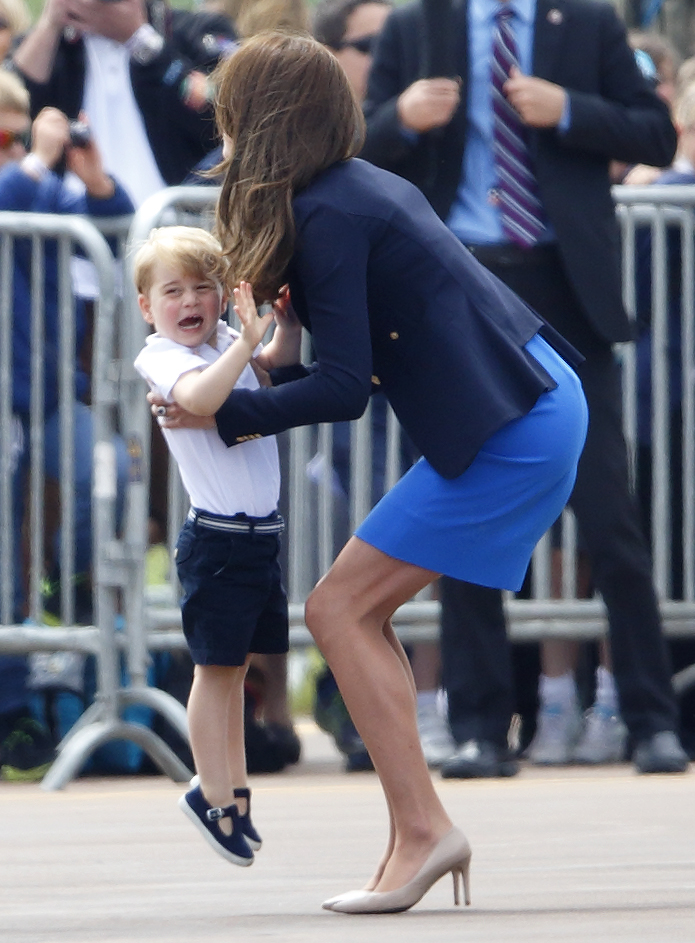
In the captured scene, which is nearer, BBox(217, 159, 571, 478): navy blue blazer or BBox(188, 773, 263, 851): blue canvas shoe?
BBox(217, 159, 571, 478): navy blue blazer

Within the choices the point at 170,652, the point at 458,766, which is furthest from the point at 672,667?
the point at 170,652

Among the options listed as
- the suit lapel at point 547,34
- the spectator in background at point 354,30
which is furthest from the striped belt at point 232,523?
the spectator in background at point 354,30

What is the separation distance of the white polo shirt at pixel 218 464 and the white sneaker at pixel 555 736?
2227 millimetres

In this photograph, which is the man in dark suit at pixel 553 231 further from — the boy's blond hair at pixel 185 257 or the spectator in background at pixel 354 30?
the boy's blond hair at pixel 185 257

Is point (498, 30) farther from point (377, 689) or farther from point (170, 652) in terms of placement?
point (377, 689)

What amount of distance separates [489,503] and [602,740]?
8.06 ft

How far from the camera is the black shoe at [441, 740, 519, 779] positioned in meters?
5.64

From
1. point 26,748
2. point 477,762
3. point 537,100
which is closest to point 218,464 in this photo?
point 477,762

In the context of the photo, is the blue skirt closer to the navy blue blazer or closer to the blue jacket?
the navy blue blazer

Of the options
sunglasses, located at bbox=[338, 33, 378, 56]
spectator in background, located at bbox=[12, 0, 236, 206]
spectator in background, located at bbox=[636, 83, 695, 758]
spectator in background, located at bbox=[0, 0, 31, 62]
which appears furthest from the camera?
spectator in background, located at bbox=[0, 0, 31, 62]

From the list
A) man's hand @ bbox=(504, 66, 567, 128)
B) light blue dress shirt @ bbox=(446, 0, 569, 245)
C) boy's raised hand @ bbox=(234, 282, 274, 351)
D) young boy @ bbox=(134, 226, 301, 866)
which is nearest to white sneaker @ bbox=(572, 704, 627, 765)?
light blue dress shirt @ bbox=(446, 0, 569, 245)

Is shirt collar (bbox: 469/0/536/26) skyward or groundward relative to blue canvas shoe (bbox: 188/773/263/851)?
skyward

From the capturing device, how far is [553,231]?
5.71 metres

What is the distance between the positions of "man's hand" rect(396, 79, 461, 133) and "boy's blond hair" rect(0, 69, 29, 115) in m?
1.36
